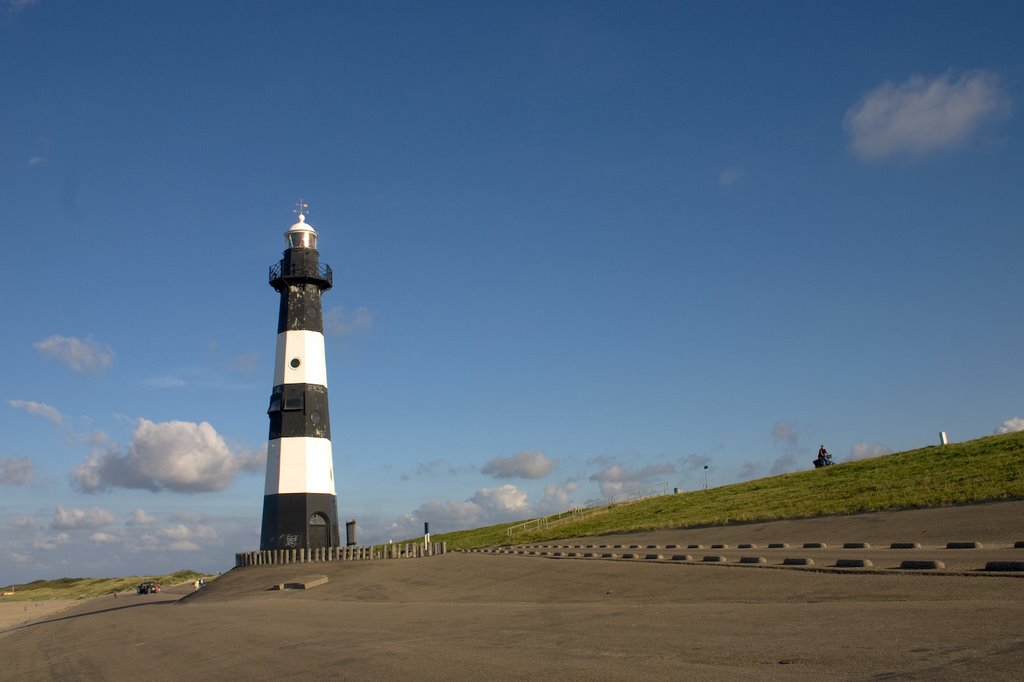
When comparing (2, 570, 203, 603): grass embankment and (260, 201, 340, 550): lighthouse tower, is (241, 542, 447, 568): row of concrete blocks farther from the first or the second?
(2, 570, 203, 603): grass embankment

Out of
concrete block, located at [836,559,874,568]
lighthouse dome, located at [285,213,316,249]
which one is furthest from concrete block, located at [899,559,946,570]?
lighthouse dome, located at [285,213,316,249]

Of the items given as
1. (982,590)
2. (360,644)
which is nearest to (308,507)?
(360,644)

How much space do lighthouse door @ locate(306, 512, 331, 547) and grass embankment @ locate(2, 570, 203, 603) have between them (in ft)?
174

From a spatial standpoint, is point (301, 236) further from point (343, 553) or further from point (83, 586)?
point (83, 586)

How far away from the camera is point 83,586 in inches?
3979

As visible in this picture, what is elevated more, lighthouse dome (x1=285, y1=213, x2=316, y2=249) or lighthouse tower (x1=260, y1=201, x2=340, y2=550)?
lighthouse dome (x1=285, y1=213, x2=316, y2=249)

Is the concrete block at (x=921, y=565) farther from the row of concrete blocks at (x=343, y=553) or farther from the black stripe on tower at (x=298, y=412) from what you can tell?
the black stripe on tower at (x=298, y=412)

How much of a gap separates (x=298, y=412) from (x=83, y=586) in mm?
77950

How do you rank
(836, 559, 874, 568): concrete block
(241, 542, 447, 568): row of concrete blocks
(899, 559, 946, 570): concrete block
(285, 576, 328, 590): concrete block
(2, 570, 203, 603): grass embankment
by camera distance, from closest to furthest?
1. (899, 559, 946, 570): concrete block
2. (836, 559, 874, 568): concrete block
3. (285, 576, 328, 590): concrete block
4. (241, 542, 447, 568): row of concrete blocks
5. (2, 570, 203, 603): grass embankment

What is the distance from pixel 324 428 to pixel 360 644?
29270mm

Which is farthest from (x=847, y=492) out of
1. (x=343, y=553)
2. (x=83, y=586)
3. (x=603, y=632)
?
(x=83, y=586)

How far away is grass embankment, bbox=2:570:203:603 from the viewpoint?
8744cm

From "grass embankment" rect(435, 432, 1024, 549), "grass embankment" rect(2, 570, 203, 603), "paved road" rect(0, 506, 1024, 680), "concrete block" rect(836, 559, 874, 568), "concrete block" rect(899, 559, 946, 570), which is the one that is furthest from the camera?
"grass embankment" rect(2, 570, 203, 603)

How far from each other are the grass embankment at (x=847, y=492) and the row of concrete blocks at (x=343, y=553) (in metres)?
13.0
